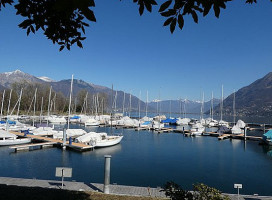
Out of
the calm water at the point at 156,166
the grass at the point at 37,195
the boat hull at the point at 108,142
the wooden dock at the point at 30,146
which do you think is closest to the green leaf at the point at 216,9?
the grass at the point at 37,195

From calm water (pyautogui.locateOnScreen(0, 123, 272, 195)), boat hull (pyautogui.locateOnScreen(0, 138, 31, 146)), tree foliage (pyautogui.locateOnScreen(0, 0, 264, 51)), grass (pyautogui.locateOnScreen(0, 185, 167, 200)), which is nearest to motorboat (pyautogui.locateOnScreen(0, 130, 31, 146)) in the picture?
boat hull (pyautogui.locateOnScreen(0, 138, 31, 146))

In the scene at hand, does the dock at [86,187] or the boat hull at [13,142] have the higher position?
the boat hull at [13,142]

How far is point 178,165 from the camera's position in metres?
25.7

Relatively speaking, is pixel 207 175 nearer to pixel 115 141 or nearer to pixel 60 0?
pixel 115 141

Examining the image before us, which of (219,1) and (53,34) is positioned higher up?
(53,34)

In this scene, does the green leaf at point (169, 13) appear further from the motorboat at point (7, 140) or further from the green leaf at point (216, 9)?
the motorboat at point (7, 140)

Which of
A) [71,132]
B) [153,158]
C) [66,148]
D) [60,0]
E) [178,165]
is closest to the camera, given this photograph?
[60,0]

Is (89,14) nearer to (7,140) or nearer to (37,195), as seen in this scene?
(37,195)

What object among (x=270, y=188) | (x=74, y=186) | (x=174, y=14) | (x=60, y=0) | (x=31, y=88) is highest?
(x=31, y=88)

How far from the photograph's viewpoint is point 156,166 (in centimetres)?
2488

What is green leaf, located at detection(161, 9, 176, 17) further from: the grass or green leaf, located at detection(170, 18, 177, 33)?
the grass

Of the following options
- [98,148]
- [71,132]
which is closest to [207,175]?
[98,148]

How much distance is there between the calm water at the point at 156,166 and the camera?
1983 cm

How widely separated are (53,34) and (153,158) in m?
26.3
